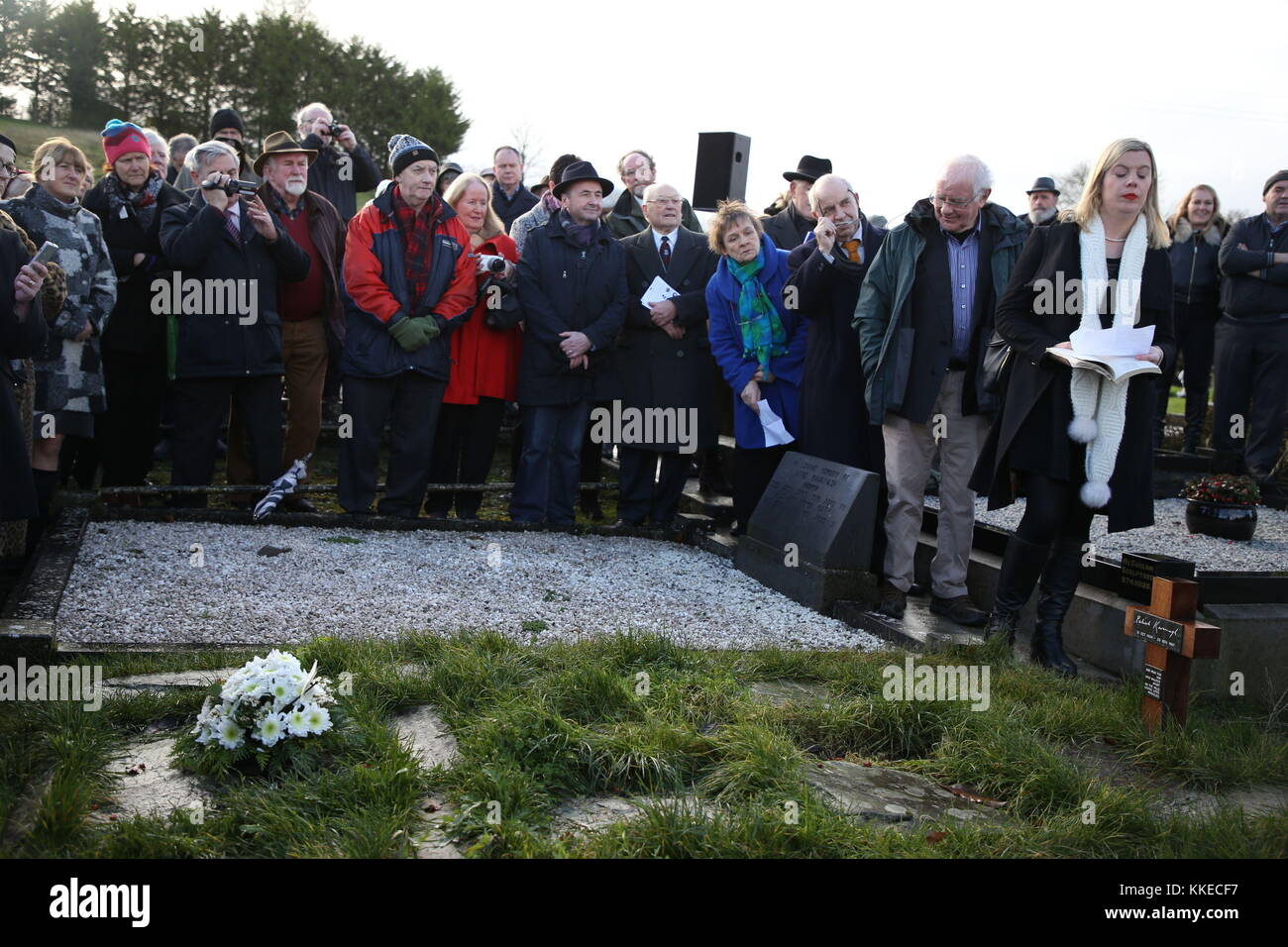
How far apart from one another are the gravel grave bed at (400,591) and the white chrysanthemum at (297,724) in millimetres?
1539

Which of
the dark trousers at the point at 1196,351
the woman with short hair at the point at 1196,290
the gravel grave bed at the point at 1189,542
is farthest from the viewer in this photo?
the dark trousers at the point at 1196,351

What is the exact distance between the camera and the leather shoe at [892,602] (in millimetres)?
6625

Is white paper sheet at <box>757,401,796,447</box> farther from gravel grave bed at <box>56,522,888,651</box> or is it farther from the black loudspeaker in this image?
the black loudspeaker

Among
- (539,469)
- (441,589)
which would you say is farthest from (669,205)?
(441,589)

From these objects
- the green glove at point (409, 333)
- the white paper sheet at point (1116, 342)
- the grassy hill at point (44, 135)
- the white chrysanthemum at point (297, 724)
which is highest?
the grassy hill at point (44, 135)

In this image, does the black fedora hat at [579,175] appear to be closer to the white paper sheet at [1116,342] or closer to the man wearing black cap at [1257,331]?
the white paper sheet at [1116,342]

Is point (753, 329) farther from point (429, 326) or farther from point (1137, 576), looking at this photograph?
point (1137, 576)

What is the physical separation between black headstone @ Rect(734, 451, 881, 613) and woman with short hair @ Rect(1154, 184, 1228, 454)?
5503 millimetres

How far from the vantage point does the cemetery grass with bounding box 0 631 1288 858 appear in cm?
331

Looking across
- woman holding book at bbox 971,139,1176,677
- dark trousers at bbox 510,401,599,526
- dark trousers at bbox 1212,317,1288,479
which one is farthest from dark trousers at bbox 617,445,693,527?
dark trousers at bbox 1212,317,1288,479

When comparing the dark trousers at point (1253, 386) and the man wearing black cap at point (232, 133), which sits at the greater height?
the man wearing black cap at point (232, 133)

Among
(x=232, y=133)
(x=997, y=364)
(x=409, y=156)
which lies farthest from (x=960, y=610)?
(x=232, y=133)

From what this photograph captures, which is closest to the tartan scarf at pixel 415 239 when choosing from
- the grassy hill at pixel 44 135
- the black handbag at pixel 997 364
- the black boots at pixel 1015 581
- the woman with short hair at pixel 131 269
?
the woman with short hair at pixel 131 269

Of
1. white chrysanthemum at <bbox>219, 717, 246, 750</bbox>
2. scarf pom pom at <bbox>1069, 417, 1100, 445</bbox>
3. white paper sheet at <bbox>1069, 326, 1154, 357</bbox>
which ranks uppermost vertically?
white paper sheet at <bbox>1069, 326, 1154, 357</bbox>
